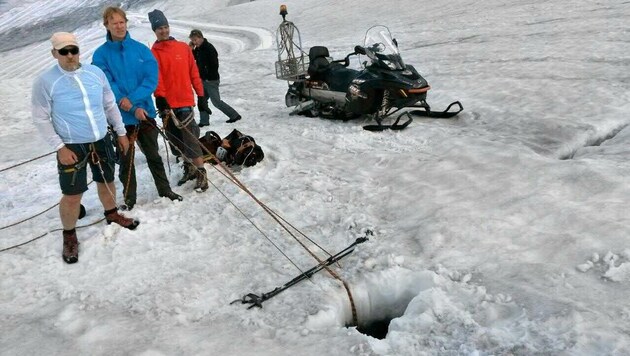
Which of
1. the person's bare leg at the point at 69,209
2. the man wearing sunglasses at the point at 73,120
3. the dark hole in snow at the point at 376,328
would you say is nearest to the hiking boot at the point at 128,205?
the man wearing sunglasses at the point at 73,120

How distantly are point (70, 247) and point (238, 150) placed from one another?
102 inches

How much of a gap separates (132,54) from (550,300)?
4.28m

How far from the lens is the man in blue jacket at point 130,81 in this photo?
4.68 metres

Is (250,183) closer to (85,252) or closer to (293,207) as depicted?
(293,207)

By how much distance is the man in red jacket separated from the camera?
540 centimetres

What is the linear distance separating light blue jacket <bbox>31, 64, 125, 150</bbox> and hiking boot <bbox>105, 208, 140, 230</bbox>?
0.89 metres

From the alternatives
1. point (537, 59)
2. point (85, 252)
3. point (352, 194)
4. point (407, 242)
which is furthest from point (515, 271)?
point (537, 59)

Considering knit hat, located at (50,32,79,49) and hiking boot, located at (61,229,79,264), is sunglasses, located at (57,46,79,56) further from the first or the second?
hiking boot, located at (61,229,79,264)

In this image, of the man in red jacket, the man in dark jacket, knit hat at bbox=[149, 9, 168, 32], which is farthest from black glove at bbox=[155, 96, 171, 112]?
the man in dark jacket

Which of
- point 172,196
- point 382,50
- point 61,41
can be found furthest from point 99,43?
point 61,41

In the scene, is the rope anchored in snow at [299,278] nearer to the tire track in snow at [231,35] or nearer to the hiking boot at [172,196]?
the hiking boot at [172,196]

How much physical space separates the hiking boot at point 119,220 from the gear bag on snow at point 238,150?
188 centimetres

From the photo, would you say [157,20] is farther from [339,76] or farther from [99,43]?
[99,43]

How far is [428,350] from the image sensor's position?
305cm
